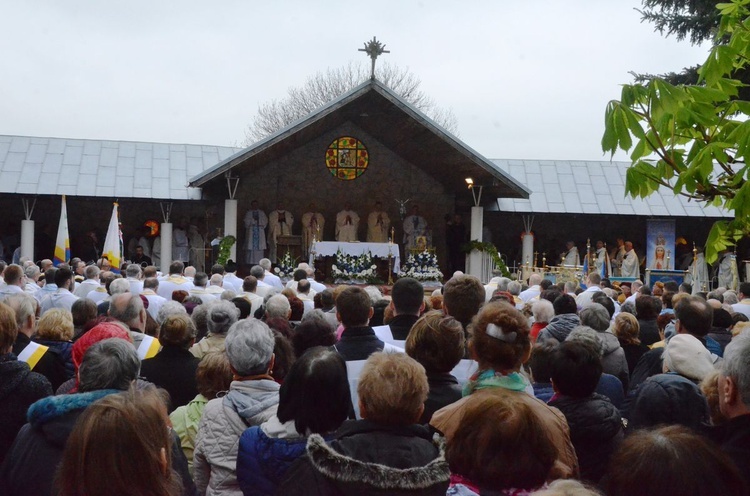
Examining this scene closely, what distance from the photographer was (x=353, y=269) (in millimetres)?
21156

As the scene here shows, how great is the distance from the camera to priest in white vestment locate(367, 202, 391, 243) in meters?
24.8

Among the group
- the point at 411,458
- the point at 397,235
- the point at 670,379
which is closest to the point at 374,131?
the point at 397,235

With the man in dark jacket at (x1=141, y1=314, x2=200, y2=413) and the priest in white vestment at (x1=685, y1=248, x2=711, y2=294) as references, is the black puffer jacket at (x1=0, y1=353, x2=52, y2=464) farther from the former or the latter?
the priest in white vestment at (x1=685, y1=248, x2=711, y2=294)

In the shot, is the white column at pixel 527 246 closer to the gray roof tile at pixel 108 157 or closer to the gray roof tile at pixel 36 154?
the gray roof tile at pixel 108 157

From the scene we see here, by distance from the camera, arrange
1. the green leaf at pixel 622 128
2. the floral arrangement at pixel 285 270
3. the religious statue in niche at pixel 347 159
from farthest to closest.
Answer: the religious statue in niche at pixel 347 159 → the floral arrangement at pixel 285 270 → the green leaf at pixel 622 128

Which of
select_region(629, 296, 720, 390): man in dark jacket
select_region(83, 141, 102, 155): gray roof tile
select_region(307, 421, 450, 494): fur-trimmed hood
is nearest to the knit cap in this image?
select_region(629, 296, 720, 390): man in dark jacket

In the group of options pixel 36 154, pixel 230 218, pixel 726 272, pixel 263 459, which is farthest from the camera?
pixel 36 154

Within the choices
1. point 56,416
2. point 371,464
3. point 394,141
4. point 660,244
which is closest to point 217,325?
point 56,416

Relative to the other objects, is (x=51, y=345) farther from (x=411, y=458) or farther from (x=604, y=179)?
(x=604, y=179)

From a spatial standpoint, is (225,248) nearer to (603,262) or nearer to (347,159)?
(347,159)

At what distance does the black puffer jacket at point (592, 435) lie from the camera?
445 centimetres

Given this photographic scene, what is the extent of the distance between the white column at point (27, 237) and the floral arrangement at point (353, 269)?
8.29 metres

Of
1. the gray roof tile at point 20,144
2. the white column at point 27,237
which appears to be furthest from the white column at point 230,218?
the gray roof tile at point 20,144

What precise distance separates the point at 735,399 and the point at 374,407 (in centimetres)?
150
